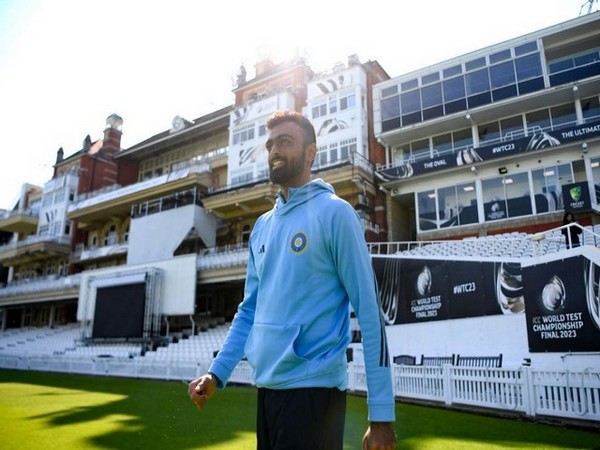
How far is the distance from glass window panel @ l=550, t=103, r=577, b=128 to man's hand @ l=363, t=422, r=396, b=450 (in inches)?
1040

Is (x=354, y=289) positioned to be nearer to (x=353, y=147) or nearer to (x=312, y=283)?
(x=312, y=283)

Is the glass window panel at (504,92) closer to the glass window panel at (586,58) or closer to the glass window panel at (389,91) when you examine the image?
the glass window panel at (586,58)

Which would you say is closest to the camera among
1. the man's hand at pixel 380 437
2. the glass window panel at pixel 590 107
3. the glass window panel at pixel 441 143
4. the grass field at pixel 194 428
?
the man's hand at pixel 380 437

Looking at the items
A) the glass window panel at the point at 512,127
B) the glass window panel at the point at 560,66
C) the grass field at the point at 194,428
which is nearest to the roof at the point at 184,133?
the glass window panel at the point at 512,127

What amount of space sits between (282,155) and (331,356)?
1.07 meters

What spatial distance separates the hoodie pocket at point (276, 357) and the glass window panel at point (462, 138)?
1036 inches

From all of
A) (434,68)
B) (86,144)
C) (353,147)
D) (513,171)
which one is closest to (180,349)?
(353,147)

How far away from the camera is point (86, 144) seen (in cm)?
4647

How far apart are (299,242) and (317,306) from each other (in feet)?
1.06

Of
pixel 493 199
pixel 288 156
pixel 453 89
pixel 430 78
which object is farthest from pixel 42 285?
pixel 288 156

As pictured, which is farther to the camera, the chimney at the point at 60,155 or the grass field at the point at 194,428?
the chimney at the point at 60,155

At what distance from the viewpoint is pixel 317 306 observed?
2086mm

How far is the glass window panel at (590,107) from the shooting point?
76.8 feet

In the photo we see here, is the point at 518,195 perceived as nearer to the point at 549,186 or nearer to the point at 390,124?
the point at 549,186
